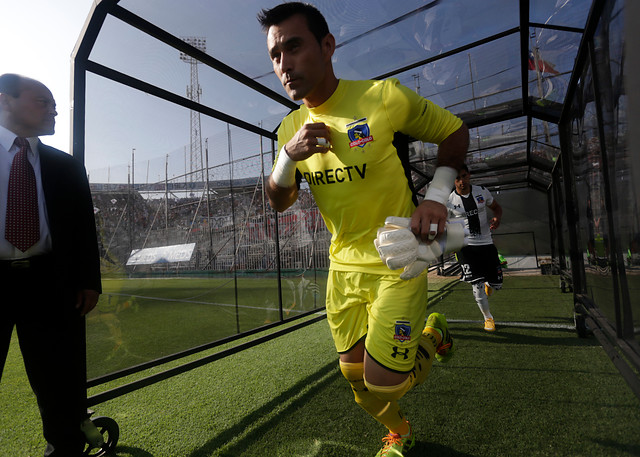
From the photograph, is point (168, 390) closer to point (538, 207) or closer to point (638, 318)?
point (638, 318)

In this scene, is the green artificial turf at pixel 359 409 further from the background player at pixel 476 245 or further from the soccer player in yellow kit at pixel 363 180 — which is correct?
the background player at pixel 476 245

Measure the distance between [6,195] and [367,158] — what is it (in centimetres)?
155

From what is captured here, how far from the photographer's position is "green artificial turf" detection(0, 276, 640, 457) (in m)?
1.67

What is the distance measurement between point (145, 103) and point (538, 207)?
47.2 ft

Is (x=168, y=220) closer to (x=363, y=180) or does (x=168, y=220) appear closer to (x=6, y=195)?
(x=6, y=195)

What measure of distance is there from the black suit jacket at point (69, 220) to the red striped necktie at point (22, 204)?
0.16ft

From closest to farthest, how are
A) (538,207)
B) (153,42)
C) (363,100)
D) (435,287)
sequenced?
1. (363,100)
2. (153,42)
3. (435,287)
4. (538,207)

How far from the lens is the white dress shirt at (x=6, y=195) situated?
1.42 metres

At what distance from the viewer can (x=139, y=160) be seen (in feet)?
8.52

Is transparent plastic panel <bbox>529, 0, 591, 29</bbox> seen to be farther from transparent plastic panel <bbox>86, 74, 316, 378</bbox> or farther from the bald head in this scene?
the bald head

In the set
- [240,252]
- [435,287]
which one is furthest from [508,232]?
[240,252]

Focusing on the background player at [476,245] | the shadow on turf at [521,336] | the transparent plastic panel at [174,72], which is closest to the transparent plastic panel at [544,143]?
the background player at [476,245]

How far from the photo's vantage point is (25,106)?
1561 millimetres

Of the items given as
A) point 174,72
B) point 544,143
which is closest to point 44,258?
point 174,72
